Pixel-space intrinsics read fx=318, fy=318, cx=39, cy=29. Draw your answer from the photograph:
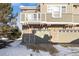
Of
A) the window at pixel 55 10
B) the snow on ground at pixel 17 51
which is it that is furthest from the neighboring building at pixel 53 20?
the snow on ground at pixel 17 51

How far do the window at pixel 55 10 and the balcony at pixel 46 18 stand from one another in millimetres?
35

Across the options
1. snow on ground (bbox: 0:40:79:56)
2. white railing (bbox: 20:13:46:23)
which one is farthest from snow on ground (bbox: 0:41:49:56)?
white railing (bbox: 20:13:46:23)

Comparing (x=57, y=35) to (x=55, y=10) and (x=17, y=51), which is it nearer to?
(x=55, y=10)

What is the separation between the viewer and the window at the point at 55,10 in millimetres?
3723

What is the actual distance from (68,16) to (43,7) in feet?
1.02

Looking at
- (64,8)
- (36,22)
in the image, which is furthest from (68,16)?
(36,22)

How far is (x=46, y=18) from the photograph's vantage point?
3.71 meters

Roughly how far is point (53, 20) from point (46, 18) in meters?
0.09

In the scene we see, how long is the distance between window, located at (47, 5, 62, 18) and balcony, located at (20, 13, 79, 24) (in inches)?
1.4

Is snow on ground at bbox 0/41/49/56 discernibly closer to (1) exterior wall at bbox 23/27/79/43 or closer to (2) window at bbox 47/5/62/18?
(1) exterior wall at bbox 23/27/79/43

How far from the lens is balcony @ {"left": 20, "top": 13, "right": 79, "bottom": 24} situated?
12.2ft

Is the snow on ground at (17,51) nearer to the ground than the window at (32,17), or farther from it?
nearer to the ground

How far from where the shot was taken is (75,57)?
369cm

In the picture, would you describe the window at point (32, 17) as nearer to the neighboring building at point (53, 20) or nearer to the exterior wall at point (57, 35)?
the neighboring building at point (53, 20)
